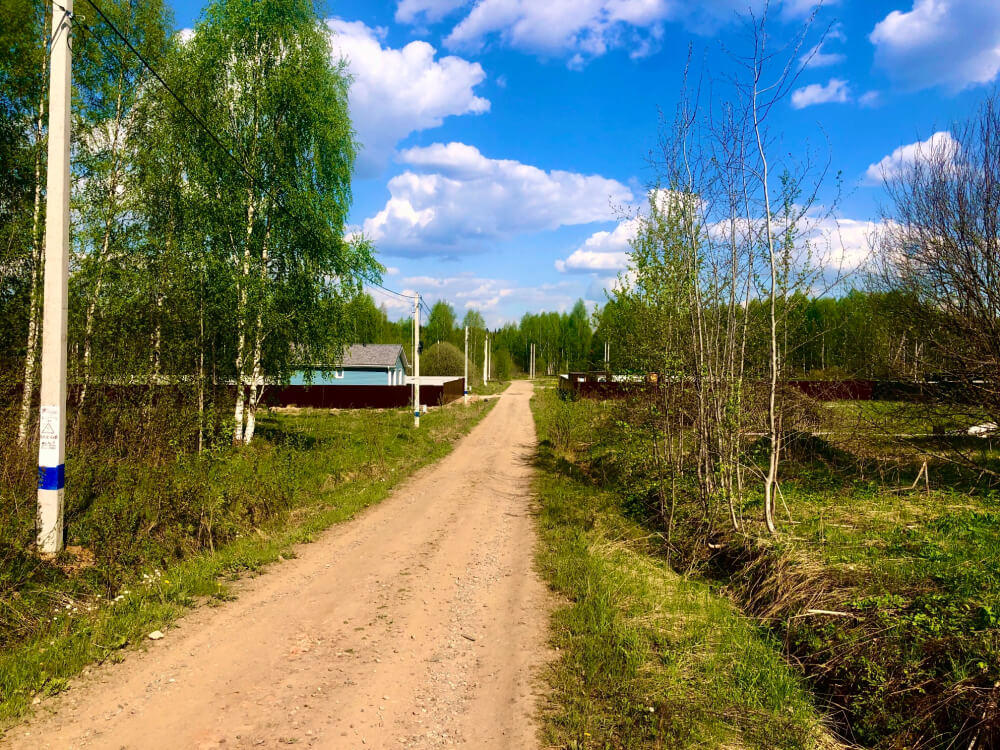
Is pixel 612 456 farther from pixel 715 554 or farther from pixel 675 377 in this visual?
pixel 715 554

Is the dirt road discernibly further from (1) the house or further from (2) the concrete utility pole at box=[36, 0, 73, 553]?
(1) the house

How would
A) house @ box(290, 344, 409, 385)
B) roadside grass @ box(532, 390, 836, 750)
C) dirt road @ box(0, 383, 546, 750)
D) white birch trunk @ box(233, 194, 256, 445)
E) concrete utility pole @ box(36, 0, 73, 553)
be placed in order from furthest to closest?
house @ box(290, 344, 409, 385) → white birch trunk @ box(233, 194, 256, 445) → concrete utility pole @ box(36, 0, 73, 553) → roadside grass @ box(532, 390, 836, 750) → dirt road @ box(0, 383, 546, 750)

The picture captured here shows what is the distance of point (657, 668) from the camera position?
168 inches

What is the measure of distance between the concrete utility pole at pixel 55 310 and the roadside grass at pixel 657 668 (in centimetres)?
534

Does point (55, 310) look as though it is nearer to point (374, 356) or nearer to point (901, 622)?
point (901, 622)

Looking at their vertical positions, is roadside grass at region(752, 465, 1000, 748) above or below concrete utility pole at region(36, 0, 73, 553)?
below

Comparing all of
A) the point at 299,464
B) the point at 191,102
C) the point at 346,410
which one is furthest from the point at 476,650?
the point at 346,410

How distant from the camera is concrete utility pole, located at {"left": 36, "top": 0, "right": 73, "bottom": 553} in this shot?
5.64 meters

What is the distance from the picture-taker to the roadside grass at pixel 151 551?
13.8 feet

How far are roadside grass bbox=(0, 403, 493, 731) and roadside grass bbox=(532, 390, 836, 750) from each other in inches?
139

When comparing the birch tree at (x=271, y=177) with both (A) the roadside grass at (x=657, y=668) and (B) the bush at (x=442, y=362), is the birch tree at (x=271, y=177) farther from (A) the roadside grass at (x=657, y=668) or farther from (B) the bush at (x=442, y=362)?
(B) the bush at (x=442, y=362)

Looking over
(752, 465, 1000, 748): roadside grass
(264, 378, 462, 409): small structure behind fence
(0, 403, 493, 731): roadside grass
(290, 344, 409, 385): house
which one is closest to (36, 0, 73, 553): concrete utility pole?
(0, 403, 493, 731): roadside grass

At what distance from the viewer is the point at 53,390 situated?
18.7 ft

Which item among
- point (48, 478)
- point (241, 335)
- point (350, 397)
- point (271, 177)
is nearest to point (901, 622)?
point (48, 478)
